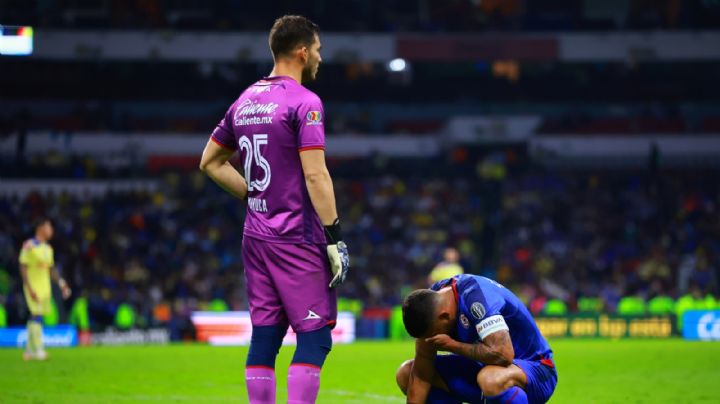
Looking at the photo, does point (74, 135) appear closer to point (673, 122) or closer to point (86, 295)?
point (86, 295)

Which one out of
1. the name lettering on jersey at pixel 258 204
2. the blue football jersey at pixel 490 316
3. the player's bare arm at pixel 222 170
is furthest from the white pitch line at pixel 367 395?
the name lettering on jersey at pixel 258 204

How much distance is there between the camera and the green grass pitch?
37.3ft

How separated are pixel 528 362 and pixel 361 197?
29926 millimetres

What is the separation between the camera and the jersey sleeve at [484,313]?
6496 mm

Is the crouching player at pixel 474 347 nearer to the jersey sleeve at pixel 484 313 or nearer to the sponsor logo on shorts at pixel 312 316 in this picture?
the jersey sleeve at pixel 484 313

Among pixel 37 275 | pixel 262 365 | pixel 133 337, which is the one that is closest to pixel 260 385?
pixel 262 365

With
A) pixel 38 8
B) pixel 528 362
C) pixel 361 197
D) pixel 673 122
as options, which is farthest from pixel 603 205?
pixel 528 362

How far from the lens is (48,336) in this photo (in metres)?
24.3

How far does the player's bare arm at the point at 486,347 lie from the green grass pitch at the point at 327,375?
4.40 metres

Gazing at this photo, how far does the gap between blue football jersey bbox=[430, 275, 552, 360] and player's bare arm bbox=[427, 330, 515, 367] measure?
0.15ft

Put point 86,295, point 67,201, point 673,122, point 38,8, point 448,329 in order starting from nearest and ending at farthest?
point 448,329 → point 86,295 → point 67,201 → point 38,8 → point 673,122

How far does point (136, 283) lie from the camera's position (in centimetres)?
2933

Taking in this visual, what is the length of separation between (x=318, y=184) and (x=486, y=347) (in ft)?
4.83

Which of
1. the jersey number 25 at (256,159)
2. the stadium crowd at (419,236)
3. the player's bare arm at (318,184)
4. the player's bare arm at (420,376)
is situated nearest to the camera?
the player's bare arm at (318,184)
